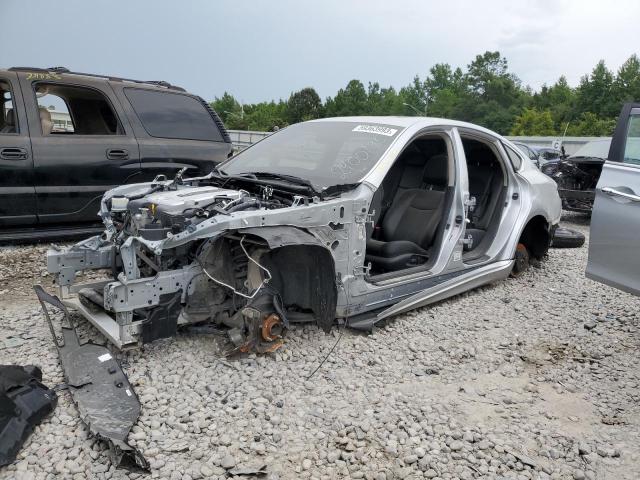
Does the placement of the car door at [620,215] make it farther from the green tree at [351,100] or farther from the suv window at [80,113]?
the green tree at [351,100]

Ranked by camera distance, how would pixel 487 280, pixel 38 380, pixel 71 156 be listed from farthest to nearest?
pixel 71 156, pixel 487 280, pixel 38 380

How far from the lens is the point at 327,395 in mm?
3174

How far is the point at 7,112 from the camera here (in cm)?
562

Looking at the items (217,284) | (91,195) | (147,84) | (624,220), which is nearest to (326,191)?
(217,284)

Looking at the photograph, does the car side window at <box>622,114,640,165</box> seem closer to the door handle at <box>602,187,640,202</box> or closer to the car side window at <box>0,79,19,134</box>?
the door handle at <box>602,187,640,202</box>

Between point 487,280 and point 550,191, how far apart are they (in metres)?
1.51

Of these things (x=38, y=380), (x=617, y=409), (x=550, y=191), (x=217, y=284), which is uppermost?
(x=550, y=191)

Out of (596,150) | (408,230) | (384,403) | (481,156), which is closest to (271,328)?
(384,403)

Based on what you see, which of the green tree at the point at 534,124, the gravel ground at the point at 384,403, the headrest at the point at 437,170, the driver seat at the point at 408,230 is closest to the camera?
the gravel ground at the point at 384,403

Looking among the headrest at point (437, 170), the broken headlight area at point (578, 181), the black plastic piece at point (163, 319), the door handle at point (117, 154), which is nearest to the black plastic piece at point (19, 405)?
the black plastic piece at point (163, 319)

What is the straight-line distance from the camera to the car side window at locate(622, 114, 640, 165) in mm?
3756

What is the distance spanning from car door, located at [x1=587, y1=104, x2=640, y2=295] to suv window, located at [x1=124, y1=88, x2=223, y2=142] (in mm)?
4563

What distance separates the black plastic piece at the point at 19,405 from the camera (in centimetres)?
247

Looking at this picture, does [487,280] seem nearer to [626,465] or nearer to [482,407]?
[482,407]
